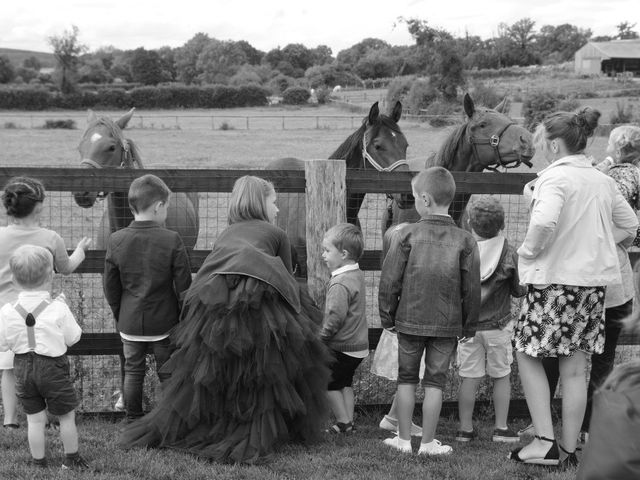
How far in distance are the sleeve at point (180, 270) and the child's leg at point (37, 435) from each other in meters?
1.06

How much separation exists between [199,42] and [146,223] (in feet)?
379

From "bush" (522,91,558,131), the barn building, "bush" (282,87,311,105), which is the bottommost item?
"bush" (522,91,558,131)

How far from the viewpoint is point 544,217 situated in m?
4.04

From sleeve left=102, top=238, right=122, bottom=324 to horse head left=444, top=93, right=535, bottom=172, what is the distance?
383 centimetres

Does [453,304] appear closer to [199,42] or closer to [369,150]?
[369,150]

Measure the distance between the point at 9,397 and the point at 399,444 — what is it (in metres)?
2.49

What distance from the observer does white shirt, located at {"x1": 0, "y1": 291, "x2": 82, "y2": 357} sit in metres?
3.97

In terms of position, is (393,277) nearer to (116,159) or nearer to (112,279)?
(112,279)

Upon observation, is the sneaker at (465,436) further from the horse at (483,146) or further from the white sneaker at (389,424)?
the horse at (483,146)

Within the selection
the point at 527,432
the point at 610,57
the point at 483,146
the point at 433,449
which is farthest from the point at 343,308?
the point at 610,57

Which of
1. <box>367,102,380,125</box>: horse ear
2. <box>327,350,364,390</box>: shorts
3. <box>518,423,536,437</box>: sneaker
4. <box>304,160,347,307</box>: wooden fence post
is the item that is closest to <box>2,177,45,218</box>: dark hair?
<box>304,160,347,307</box>: wooden fence post

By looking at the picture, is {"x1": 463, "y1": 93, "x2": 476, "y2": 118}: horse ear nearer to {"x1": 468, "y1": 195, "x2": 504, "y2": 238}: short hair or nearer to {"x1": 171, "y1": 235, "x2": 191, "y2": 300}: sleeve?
{"x1": 468, "y1": 195, "x2": 504, "y2": 238}: short hair

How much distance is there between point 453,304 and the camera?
4.33 metres

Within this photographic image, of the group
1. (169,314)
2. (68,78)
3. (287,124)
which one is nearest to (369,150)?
(169,314)
